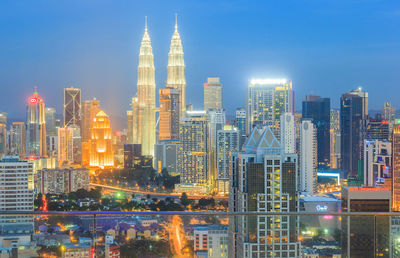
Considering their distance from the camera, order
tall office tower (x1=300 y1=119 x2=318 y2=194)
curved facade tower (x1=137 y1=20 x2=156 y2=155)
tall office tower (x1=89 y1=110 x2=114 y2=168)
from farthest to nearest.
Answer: curved facade tower (x1=137 y1=20 x2=156 y2=155) → tall office tower (x1=89 y1=110 x2=114 y2=168) → tall office tower (x1=300 y1=119 x2=318 y2=194)

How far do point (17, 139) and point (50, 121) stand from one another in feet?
21.4

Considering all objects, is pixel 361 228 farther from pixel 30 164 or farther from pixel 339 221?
pixel 30 164

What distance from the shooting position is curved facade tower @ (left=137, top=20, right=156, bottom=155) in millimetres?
37906

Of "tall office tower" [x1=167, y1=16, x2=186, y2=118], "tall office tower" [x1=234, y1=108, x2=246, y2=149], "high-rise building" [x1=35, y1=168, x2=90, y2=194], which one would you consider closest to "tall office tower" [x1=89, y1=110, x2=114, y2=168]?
"tall office tower" [x1=167, y1=16, x2=186, y2=118]

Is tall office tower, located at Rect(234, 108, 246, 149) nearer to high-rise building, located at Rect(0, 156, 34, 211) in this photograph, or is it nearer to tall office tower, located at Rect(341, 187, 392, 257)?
high-rise building, located at Rect(0, 156, 34, 211)

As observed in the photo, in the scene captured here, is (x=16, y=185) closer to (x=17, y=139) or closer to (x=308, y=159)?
(x=308, y=159)

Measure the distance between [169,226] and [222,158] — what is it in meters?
21.6

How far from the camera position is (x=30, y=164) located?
50.3 ft

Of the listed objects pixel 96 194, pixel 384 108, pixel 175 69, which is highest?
pixel 175 69

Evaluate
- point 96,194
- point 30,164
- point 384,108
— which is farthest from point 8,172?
point 384,108

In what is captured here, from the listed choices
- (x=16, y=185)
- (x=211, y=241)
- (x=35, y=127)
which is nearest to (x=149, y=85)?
(x=35, y=127)

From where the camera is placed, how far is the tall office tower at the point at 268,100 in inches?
1095

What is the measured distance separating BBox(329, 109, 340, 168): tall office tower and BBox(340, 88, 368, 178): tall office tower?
0.21 metres

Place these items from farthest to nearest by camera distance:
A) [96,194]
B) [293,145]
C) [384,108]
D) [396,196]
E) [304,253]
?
[384,108] < [293,145] < [96,194] < [396,196] < [304,253]
